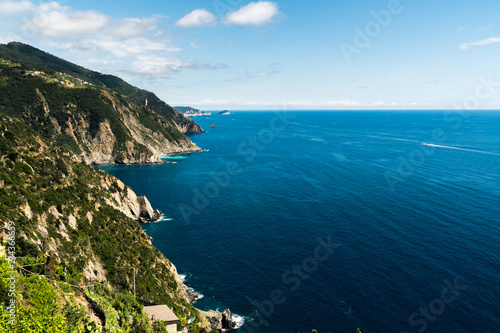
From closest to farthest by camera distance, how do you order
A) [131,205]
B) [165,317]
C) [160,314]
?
[165,317] → [160,314] → [131,205]

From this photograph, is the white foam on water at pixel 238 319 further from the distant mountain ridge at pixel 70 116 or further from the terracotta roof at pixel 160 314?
the distant mountain ridge at pixel 70 116

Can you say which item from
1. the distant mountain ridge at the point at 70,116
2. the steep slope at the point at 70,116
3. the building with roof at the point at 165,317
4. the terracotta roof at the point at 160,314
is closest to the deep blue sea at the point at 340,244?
the building with roof at the point at 165,317

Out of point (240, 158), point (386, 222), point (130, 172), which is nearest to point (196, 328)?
point (386, 222)

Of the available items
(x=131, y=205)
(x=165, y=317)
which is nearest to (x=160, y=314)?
(x=165, y=317)

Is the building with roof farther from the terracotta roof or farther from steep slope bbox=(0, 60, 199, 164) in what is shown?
steep slope bbox=(0, 60, 199, 164)

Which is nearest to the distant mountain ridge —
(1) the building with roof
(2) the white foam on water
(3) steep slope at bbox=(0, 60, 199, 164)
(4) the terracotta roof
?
(3) steep slope at bbox=(0, 60, 199, 164)

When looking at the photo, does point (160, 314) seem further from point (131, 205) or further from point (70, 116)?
point (70, 116)
